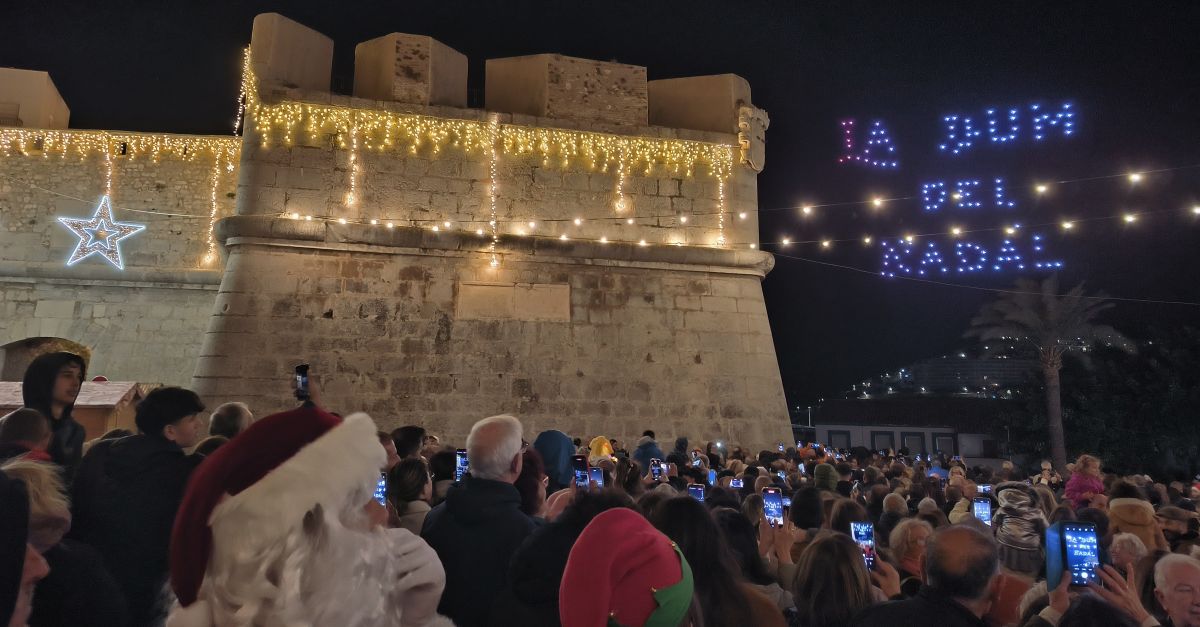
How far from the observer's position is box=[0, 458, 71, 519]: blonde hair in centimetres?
179

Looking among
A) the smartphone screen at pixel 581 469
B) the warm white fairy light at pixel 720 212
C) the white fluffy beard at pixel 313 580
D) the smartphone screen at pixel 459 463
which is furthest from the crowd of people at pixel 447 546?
the warm white fairy light at pixel 720 212

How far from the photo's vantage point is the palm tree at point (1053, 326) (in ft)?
Answer: 60.1

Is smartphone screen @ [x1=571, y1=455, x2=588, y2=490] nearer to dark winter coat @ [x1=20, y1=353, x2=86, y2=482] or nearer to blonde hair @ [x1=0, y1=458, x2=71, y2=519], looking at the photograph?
dark winter coat @ [x1=20, y1=353, x2=86, y2=482]

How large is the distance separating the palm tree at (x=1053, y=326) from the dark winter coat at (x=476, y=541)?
62.4 ft

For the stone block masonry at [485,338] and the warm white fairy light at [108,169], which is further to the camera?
the warm white fairy light at [108,169]

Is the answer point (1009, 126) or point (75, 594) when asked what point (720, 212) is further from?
point (75, 594)

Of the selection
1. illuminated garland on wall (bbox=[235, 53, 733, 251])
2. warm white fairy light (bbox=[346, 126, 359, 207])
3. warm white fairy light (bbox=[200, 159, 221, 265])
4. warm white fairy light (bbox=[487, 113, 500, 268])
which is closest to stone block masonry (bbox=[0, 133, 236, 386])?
warm white fairy light (bbox=[200, 159, 221, 265])

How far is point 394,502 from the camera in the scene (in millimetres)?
3275

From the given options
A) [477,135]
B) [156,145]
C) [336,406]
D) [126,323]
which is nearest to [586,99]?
[477,135]

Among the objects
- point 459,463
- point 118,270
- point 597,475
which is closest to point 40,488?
point 459,463

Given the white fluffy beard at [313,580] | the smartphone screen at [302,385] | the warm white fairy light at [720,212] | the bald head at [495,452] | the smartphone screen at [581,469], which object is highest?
the warm white fairy light at [720,212]

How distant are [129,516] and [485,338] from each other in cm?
855

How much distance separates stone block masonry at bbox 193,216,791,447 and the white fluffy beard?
30.5 feet

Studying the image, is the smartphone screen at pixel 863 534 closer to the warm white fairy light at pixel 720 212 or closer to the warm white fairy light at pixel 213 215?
the warm white fairy light at pixel 720 212
